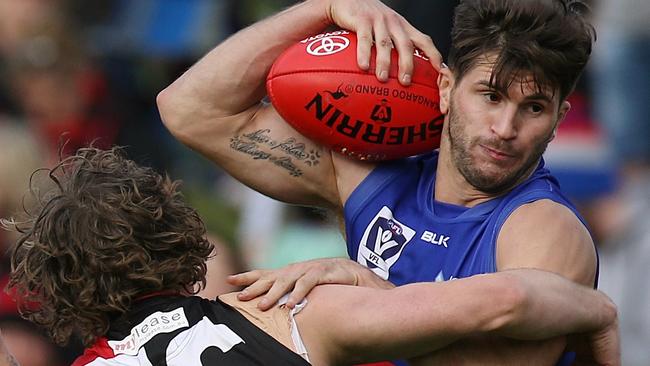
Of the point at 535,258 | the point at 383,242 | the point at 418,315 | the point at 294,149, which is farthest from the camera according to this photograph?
the point at 294,149

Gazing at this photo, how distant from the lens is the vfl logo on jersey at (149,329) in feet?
12.8

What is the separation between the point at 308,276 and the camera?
4.10 meters

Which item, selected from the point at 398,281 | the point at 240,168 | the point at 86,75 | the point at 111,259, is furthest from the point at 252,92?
the point at 86,75

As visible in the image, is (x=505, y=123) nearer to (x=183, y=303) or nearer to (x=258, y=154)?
(x=258, y=154)

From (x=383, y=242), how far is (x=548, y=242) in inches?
27.2

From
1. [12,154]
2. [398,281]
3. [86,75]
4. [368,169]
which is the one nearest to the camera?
[398,281]

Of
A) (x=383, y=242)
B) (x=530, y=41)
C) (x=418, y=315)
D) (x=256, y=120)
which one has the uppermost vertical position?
(x=530, y=41)

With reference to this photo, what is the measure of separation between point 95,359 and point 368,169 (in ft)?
4.69

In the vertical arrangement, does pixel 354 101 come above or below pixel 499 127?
below

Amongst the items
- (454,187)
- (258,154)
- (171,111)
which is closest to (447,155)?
(454,187)

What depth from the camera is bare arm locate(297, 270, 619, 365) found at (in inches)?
153

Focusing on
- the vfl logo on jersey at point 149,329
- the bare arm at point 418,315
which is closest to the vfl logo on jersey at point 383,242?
the bare arm at point 418,315

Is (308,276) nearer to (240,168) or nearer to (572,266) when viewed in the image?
(572,266)

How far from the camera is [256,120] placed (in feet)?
17.0
